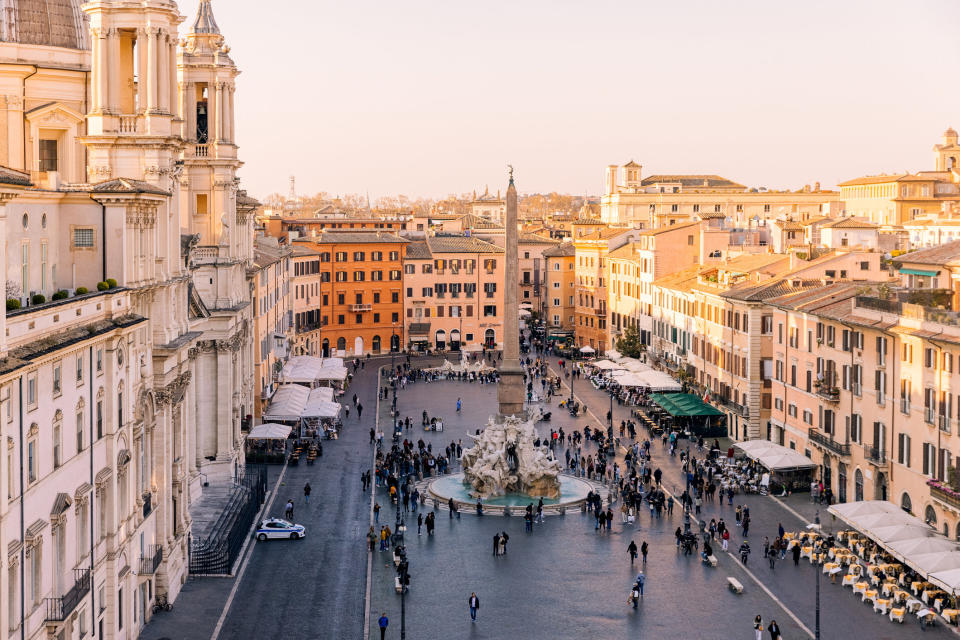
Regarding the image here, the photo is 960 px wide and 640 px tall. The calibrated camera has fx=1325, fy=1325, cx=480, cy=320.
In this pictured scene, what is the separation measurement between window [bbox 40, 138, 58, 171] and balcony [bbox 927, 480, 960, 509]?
95.5ft

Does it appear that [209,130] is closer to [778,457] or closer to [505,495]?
[505,495]

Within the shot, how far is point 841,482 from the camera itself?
52625 mm

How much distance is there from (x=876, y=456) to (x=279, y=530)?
21883 millimetres

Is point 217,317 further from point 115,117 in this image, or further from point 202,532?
point 115,117

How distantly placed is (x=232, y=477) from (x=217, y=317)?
20.6 feet

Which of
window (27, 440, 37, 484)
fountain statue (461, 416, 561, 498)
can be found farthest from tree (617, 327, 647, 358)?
window (27, 440, 37, 484)

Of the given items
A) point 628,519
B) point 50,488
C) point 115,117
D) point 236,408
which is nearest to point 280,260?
point 236,408

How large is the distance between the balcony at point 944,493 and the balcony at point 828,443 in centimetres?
852

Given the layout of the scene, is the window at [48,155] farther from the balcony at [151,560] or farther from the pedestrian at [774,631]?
the pedestrian at [774,631]

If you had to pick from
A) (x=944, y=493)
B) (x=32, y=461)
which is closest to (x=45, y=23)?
(x=32, y=461)

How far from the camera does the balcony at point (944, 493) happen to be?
41.3 metres

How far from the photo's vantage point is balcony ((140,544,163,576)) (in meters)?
35.2

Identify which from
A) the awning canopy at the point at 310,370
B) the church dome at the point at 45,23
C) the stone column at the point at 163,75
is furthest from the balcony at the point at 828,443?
the awning canopy at the point at 310,370

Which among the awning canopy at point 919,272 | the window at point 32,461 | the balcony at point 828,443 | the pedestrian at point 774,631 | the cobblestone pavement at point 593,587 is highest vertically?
the awning canopy at point 919,272
